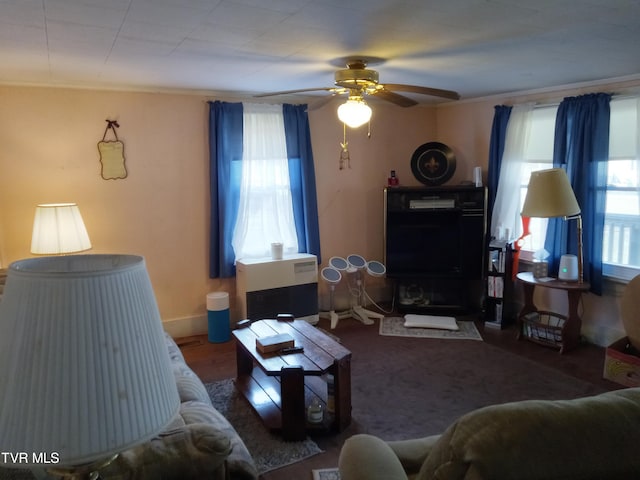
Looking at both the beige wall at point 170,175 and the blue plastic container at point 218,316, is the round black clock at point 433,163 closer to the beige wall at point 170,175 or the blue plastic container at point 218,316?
the beige wall at point 170,175

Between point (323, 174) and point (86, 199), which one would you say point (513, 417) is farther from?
point (323, 174)

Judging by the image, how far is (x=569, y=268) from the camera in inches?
150

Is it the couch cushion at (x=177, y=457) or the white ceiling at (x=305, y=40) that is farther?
the white ceiling at (x=305, y=40)

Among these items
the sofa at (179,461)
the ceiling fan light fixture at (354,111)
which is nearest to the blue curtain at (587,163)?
the ceiling fan light fixture at (354,111)

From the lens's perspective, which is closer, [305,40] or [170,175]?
[305,40]

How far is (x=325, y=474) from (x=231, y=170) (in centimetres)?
283

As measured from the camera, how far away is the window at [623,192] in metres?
3.61

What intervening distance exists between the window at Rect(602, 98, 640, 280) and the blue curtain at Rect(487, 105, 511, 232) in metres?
0.98

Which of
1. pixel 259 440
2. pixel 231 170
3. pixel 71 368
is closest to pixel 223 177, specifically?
pixel 231 170

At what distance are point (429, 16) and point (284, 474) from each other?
2.35 meters

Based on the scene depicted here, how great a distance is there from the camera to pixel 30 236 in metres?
3.65

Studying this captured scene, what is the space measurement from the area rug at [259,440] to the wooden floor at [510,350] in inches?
16.0

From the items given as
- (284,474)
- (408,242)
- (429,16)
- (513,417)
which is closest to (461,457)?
(513,417)

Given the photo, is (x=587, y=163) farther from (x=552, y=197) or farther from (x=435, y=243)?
(x=435, y=243)
